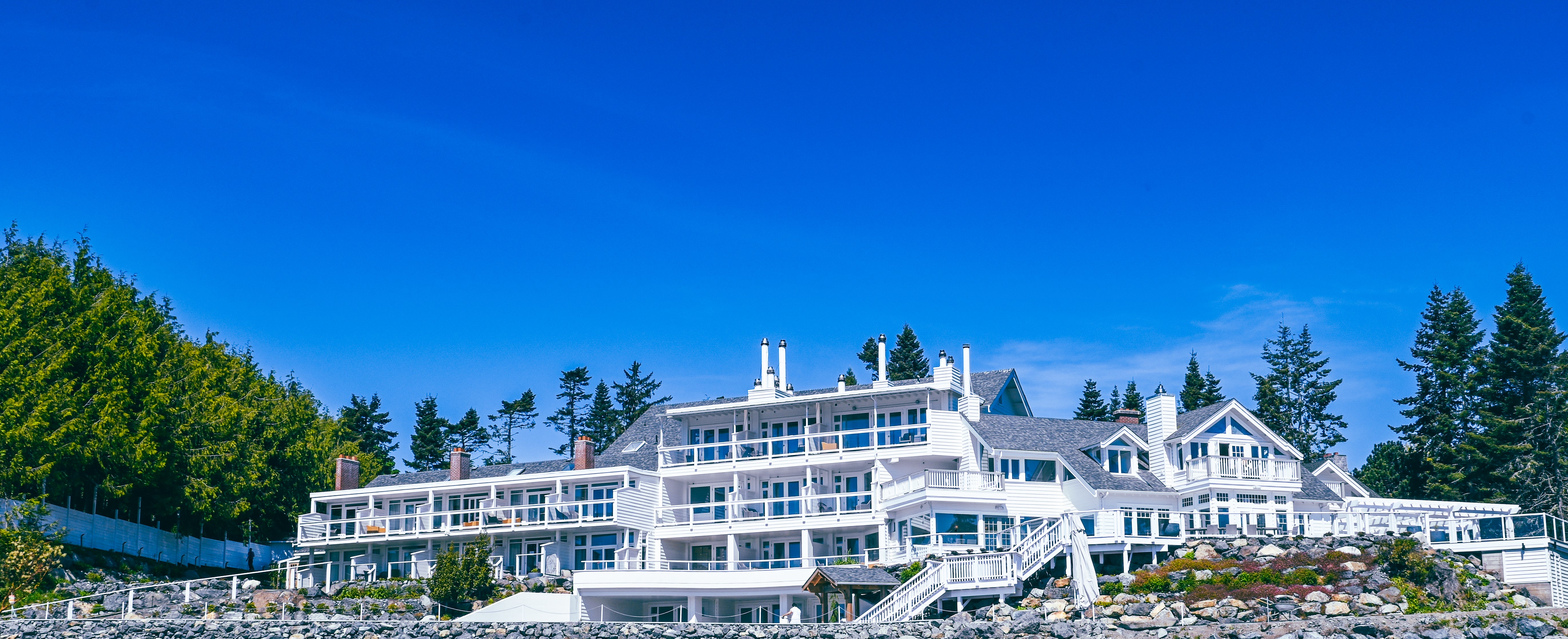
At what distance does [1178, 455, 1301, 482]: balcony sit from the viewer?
1809 inches

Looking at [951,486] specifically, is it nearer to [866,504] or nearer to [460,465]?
[866,504]

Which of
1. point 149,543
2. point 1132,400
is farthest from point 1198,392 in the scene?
point 149,543

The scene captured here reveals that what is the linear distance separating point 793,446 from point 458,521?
42.9ft

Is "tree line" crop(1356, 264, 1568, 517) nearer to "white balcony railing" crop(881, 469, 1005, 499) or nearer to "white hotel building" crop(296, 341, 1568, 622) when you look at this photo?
"white hotel building" crop(296, 341, 1568, 622)

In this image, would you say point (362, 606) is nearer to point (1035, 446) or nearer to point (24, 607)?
point (24, 607)

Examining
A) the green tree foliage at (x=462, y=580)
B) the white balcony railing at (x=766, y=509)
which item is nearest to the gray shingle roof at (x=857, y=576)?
the white balcony railing at (x=766, y=509)

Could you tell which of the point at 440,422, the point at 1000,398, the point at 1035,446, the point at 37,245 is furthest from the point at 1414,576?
the point at 440,422

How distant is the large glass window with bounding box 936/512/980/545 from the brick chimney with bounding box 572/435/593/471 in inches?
572

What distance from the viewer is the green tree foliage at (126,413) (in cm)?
4409

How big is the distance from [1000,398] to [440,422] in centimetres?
4769

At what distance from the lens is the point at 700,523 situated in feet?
160

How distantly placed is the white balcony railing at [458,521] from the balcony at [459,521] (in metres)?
0.02

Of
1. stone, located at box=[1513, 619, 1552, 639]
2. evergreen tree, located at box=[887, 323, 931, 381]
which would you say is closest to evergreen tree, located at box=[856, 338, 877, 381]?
evergreen tree, located at box=[887, 323, 931, 381]

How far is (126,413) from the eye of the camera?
46.7 m
